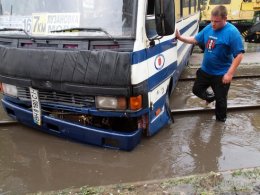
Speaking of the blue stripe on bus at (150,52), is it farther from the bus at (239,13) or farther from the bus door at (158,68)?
the bus at (239,13)

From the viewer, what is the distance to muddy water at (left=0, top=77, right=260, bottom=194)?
14.4ft

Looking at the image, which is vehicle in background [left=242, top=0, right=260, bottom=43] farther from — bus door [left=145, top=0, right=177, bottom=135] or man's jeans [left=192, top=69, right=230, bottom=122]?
bus door [left=145, top=0, right=177, bottom=135]

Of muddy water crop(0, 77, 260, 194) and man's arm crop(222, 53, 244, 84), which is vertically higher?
man's arm crop(222, 53, 244, 84)

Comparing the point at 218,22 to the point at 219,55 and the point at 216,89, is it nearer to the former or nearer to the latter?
the point at 219,55

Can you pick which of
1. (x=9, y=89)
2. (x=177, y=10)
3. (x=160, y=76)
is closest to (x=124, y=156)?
(x=160, y=76)

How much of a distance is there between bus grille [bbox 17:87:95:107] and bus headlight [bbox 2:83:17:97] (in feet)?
0.45

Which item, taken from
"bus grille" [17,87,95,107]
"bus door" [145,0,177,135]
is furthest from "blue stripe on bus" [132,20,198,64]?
"bus grille" [17,87,95,107]

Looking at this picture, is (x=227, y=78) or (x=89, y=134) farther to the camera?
(x=227, y=78)

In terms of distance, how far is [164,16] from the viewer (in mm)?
4449

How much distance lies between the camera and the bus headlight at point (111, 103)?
14.9 feet

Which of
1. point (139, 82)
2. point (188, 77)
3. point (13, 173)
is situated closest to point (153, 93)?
point (139, 82)

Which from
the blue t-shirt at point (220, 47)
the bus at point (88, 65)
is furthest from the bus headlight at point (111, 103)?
the blue t-shirt at point (220, 47)

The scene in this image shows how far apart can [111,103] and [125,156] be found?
0.79m

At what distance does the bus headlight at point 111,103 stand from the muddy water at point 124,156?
0.71 m
